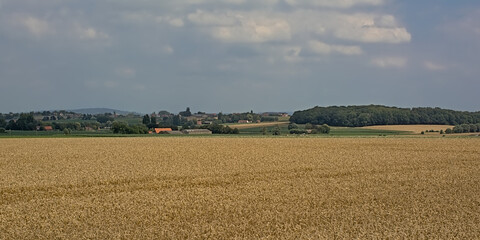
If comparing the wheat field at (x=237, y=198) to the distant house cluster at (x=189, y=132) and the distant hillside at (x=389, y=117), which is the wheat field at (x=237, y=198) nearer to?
the distant house cluster at (x=189, y=132)

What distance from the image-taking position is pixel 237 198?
62.1 feet

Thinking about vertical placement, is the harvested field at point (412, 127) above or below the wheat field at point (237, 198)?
above

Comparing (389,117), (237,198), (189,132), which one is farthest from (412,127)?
(237,198)

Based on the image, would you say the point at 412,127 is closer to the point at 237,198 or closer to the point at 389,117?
the point at 389,117

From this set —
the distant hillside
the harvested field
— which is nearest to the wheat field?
the harvested field

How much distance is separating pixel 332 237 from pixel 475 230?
417cm

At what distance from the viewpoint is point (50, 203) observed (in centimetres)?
1800

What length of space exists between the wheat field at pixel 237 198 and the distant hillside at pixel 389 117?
55146mm

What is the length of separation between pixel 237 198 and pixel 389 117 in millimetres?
74402

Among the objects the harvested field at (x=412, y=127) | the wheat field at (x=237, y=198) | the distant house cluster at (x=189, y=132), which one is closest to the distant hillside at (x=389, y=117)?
the harvested field at (x=412, y=127)

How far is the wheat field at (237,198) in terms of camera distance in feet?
47.0

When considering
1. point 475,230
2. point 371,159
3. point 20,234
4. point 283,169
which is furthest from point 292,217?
point 371,159

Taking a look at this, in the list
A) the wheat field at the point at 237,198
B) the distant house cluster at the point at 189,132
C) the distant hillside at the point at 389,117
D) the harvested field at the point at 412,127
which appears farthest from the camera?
the distant hillside at the point at 389,117

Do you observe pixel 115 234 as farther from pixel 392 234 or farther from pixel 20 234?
pixel 392 234
